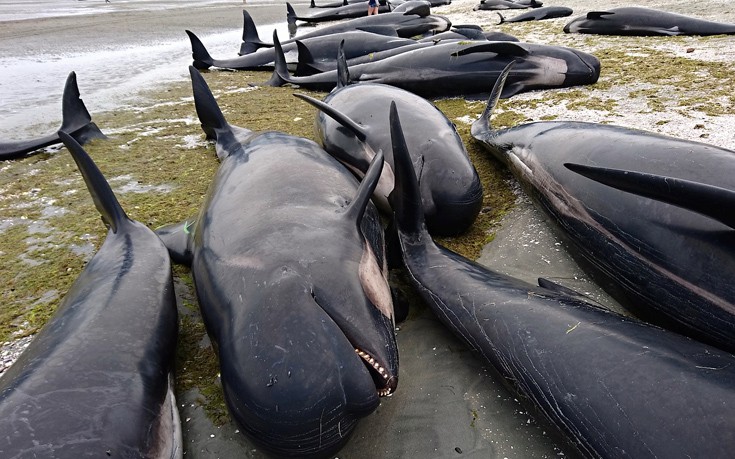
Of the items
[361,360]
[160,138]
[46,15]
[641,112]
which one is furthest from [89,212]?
[46,15]

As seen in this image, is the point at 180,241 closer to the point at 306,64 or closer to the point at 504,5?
the point at 306,64

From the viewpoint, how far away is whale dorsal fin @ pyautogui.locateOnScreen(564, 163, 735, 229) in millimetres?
2127

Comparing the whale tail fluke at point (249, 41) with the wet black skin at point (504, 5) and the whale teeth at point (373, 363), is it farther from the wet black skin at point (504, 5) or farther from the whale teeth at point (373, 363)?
the whale teeth at point (373, 363)

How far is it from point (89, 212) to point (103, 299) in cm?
210

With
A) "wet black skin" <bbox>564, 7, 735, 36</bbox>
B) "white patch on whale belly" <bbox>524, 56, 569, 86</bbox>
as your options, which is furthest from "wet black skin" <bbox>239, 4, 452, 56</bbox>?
"white patch on whale belly" <bbox>524, 56, 569, 86</bbox>

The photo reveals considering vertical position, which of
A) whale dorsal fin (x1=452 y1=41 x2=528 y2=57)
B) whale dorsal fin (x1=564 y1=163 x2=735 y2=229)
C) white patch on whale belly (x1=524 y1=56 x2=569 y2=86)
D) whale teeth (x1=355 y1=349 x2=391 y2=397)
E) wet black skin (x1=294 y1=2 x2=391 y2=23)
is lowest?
wet black skin (x1=294 y1=2 x2=391 y2=23)

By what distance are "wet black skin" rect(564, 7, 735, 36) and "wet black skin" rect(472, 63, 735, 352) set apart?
712 cm

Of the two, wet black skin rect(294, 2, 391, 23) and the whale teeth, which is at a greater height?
the whale teeth

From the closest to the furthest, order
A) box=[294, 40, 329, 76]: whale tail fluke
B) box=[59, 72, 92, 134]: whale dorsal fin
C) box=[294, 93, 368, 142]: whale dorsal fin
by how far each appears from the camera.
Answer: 1. box=[294, 93, 368, 142]: whale dorsal fin
2. box=[59, 72, 92, 134]: whale dorsal fin
3. box=[294, 40, 329, 76]: whale tail fluke

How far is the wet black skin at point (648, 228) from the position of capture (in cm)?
237

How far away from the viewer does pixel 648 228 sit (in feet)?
9.07

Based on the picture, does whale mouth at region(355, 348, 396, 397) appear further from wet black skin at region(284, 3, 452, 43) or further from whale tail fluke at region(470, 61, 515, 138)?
wet black skin at region(284, 3, 452, 43)

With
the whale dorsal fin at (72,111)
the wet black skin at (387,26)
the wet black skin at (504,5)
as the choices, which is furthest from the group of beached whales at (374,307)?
the wet black skin at (504,5)

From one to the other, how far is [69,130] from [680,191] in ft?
20.4
